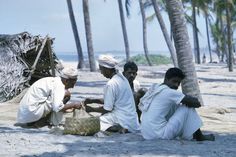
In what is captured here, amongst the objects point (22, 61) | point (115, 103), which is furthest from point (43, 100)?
point (22, 61)

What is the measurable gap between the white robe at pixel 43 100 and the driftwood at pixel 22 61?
15.1ft

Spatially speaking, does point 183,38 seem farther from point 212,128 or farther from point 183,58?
point 212,128

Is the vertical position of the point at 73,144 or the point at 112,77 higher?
the point at 112,77

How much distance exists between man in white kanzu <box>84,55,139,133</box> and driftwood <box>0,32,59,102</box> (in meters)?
5.22

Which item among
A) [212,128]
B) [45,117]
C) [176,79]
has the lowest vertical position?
[212,128]

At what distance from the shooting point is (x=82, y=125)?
6.84m

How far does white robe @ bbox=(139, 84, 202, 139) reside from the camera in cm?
624

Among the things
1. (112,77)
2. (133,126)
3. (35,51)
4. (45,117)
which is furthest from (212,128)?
(35,51)

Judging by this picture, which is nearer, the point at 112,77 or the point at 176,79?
the point at 176,79

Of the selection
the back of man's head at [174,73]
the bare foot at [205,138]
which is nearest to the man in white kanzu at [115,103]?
the back of man's head at [174,73]

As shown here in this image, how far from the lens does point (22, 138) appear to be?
650cm

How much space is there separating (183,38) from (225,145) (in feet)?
14.5

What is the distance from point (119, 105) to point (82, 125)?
0.61 metres

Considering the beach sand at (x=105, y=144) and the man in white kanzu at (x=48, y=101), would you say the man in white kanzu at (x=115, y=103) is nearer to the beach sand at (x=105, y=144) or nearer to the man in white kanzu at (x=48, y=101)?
the beach sand at (x=105, y=144)
